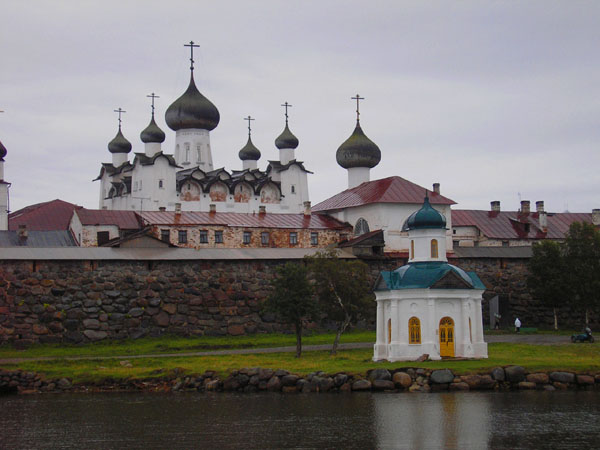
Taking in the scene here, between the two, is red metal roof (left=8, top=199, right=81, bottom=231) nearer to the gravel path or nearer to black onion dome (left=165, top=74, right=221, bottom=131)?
black onion dome (left=165, top=74, right=221, bottom=131)

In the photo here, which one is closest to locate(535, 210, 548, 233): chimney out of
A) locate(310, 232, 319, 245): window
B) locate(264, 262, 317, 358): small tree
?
locate(310, 232, 319, 245): window

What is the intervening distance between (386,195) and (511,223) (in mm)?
11586

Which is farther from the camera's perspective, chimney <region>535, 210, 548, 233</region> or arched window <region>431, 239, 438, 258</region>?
chimney <region>535, 210, 548, 233</region>

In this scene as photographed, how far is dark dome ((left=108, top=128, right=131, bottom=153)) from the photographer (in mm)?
64250

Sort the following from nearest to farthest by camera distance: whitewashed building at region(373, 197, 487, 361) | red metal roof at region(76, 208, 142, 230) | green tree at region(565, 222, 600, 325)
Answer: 1. whitewashed building at region(373, 197, 487, 361)
2. green tree at region(565, 222, 600, 325)
3. red metal roof at region(76, 208, 142, 230)

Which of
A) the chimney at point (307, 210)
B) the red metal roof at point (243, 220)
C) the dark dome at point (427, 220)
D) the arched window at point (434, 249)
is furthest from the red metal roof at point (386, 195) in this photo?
the arched window at point (434, 249)

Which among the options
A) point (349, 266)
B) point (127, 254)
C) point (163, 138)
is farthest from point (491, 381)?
point (163, 138)

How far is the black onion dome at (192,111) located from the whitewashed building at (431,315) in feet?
98.4

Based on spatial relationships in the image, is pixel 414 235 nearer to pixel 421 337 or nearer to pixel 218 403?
pixel 421 337

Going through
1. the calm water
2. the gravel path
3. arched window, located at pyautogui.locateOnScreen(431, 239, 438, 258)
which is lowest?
the calm water

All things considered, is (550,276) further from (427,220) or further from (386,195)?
(427,220)

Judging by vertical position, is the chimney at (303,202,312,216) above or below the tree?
above

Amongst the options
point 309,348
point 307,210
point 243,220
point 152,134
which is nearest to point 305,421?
point 309,348

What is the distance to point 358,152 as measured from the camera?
5697 cm
